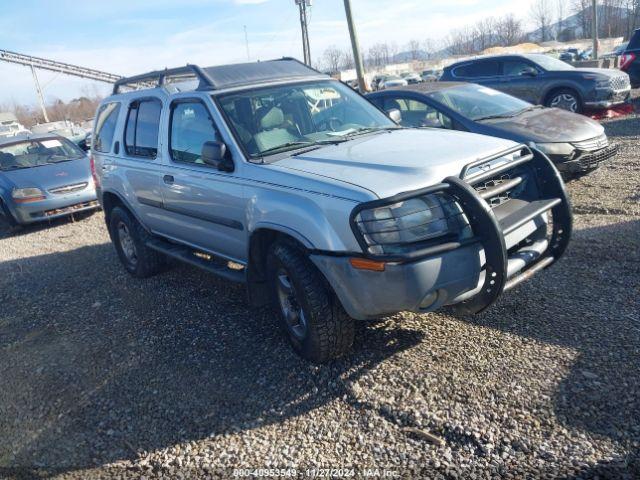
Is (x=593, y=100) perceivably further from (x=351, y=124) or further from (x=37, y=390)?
(x=37, y=390)

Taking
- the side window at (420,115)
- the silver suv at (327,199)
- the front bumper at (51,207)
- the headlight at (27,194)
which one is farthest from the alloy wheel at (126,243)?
the side window at (420,115)

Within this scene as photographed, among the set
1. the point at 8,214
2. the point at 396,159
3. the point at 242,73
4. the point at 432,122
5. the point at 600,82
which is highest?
the point at 242,73

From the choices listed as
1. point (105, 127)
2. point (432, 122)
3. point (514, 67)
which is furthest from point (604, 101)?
point (105, 127)

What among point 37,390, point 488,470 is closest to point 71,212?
point 37,390

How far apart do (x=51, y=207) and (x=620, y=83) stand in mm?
12080

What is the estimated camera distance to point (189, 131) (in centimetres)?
462

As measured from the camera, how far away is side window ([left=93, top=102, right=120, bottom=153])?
6.02 meters

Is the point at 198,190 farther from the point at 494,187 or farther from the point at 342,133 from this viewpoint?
the point at 494,187

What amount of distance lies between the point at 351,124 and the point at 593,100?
9.03 m

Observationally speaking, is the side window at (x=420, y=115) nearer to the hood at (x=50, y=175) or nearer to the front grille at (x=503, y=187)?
the front grille at (x=503, y=187)

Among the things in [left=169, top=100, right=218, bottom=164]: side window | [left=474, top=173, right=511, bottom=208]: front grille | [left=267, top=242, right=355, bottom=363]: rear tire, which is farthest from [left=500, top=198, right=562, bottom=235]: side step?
[left=169, top=100, right=218, bottom=164]: side window

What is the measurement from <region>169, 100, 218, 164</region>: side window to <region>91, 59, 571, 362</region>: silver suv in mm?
17

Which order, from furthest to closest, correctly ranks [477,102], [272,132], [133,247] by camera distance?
1. [477,102]
2. [133,247]
3. [272,132]

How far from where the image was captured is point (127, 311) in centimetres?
525
